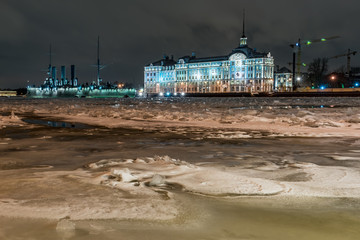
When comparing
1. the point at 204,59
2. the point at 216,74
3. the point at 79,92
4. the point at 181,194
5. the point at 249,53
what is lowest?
the point at 181,194

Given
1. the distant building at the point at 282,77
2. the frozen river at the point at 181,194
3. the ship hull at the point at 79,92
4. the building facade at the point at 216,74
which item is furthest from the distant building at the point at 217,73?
the frozen river at the point at 181,194

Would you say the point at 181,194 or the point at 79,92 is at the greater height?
the point at 79,92

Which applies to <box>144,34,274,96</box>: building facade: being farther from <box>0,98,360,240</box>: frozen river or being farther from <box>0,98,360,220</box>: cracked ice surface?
<box>0,98,360,220</box>: cracked ice surface

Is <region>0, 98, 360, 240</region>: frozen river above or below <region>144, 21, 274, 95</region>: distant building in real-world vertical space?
below

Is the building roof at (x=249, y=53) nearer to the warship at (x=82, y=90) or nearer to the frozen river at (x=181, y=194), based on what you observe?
the warship at (x=82, y=90)

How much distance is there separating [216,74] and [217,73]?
803mm

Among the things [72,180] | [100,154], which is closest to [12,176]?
[72,180]

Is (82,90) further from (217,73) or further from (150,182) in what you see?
(150,182)

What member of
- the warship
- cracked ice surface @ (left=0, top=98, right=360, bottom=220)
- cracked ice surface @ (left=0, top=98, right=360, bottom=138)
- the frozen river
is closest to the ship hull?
the warship

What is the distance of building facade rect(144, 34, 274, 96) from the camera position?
138 m

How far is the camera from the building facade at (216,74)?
137875 mm

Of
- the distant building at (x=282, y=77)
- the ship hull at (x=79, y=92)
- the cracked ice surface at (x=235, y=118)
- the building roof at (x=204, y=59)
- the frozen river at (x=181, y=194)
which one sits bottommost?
the frozen river at (x=181, y=194)

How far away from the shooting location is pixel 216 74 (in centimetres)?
14912

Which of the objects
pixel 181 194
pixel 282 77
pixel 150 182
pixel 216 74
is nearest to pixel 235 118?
pixel 150 182
